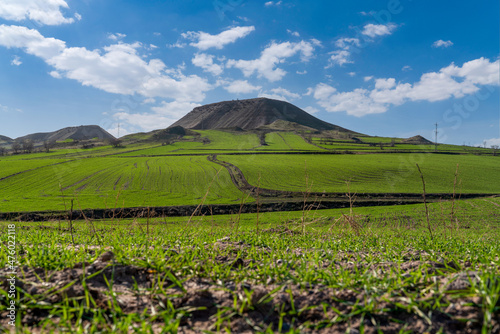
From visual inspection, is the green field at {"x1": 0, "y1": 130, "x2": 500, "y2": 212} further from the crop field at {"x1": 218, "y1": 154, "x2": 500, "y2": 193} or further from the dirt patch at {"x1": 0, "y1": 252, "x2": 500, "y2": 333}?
the dirt patch at {"x1": 0, "y1": 252, "x2": 500, "y2": 333}

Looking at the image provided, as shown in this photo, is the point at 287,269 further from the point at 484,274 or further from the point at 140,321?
the point at 484,274

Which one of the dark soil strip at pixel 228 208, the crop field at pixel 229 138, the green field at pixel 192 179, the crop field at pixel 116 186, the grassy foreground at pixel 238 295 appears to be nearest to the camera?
the grassy foreground at pixel 238 295

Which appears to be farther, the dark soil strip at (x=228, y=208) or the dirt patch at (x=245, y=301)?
the dark soil strip at (x=228, y=208)

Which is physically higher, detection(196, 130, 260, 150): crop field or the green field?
detection(196, 130, 260, 150): crop field

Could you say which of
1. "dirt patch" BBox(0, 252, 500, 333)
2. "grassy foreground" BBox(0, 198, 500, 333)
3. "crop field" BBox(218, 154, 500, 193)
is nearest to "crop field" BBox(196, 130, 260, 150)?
"crop field" BBox(218, 154, 500, 193)

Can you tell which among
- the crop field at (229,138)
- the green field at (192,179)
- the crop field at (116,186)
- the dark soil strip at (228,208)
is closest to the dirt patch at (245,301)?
the dark soil strip at (228,208)

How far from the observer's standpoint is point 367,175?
220ft

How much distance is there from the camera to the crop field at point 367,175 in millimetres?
57406

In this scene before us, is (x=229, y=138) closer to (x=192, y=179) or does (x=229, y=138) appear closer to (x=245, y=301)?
(x=192, y=179)

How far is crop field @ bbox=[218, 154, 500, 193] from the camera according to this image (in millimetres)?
57406

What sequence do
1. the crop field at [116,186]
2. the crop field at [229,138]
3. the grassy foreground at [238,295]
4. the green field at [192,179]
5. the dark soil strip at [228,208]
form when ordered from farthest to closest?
1. the crop field at [229,138]
2. the green field at [192,179]
3. the crop field at [116,186]
4. the dark soil strip at [228,208]
5. the grassy foreground at [238,295]

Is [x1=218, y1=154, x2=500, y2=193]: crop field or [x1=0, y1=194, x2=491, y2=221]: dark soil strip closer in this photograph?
[x1=0, y1=194, x2=491, y2=221]: dark soil strip

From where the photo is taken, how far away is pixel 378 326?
2740 mm

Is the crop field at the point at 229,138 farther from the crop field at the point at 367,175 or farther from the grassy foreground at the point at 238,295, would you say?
the grassy foreground at the point at 238,295
